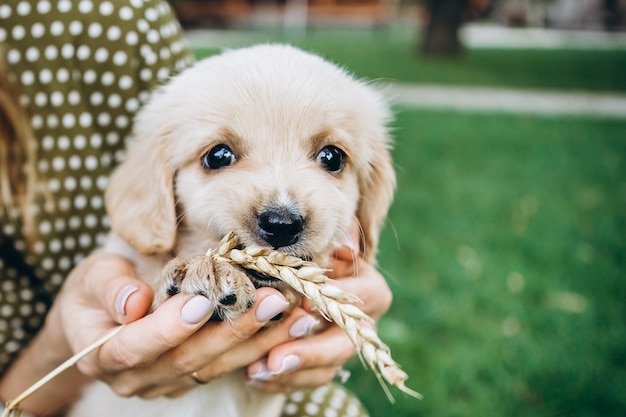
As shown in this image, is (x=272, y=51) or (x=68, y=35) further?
(x=68, y=35)

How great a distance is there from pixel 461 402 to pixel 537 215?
302cm

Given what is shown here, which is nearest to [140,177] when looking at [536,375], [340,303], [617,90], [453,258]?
[340,303]

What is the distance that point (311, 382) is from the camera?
217 cm

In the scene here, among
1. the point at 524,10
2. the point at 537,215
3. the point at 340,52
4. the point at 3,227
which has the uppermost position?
the point at 3,227

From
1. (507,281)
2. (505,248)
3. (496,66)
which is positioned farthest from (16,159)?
(496,66)

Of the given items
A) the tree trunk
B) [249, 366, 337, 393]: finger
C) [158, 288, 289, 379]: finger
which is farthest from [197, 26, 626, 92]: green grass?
[158, 288, 289, 379]: finger

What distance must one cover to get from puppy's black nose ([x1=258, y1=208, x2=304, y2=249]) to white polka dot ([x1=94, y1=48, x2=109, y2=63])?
1214 mm

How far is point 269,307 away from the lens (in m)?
1.71

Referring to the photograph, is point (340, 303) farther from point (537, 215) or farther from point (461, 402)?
point (537, 215)

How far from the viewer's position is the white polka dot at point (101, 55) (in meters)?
2.61

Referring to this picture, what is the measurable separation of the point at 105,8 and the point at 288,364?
1.57 m

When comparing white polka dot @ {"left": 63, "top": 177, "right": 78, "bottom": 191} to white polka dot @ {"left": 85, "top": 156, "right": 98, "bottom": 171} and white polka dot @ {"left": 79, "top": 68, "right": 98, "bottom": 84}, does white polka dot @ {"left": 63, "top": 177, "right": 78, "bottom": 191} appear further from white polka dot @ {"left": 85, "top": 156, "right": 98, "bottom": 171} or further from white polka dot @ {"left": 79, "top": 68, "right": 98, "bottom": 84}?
white polka dot @ {"left": 79, "top": 68, "right": 98, "bottom": 84}

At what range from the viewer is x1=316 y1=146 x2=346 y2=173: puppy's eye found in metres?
2.15

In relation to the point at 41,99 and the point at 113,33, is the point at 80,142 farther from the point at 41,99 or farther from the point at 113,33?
the point at 113,33
